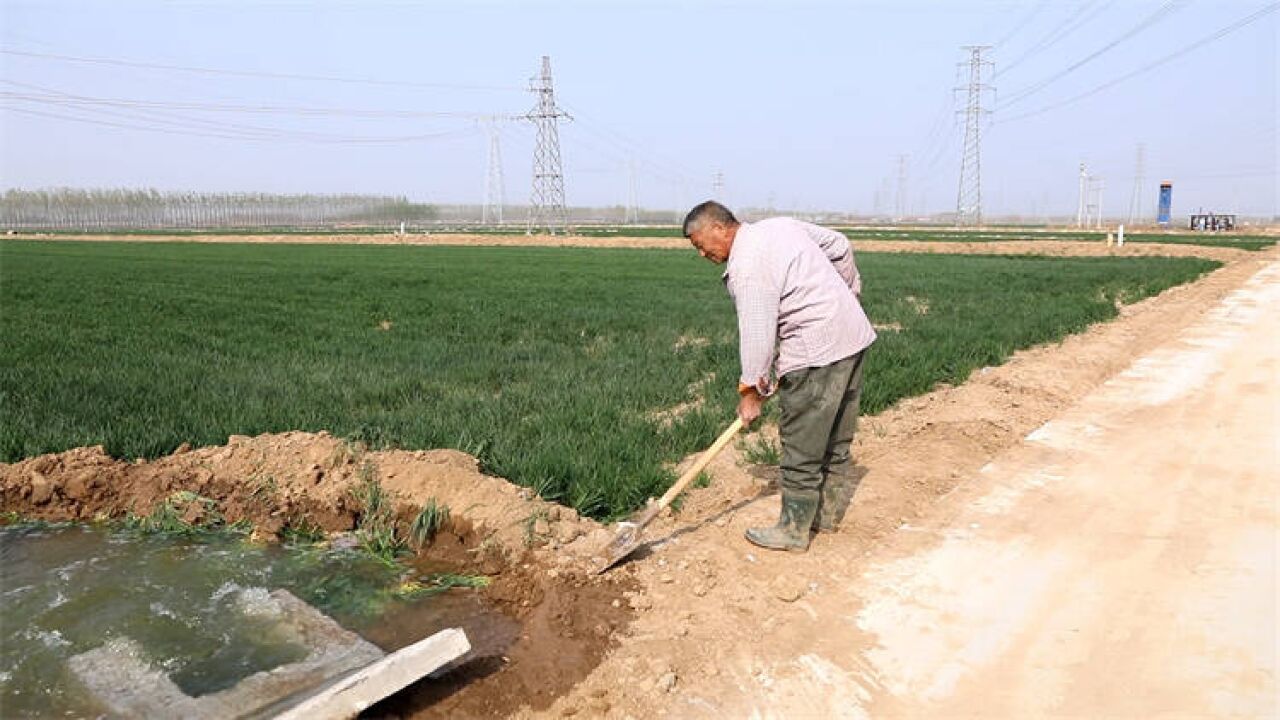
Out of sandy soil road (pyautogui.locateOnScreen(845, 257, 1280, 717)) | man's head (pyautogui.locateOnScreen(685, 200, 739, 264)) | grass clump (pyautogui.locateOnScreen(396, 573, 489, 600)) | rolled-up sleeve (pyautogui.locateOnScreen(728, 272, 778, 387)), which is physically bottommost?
grass clump (pyautogui.locateOnScreen(396, 573, 489, 600))

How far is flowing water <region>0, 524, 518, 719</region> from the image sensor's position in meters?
3.01

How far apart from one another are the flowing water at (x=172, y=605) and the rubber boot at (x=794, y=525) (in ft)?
4.33

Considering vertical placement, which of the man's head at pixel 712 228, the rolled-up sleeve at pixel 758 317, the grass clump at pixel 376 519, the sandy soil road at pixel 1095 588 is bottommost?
the sandy soil road at pixel 1095 588

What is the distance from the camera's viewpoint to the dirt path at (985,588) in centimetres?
283

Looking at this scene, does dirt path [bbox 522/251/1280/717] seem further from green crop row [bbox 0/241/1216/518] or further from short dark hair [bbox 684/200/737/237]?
short dark hair [bbox 684/200/737/237]

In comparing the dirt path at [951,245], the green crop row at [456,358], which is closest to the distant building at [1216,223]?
the dirt path at [951,245]

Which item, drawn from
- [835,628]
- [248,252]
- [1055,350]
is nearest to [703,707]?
[835,628]

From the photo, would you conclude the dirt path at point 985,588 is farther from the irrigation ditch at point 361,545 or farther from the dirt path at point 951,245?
the dirt path at point 951,245

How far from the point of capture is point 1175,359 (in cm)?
905

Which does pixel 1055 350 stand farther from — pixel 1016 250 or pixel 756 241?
pixel 1016 250

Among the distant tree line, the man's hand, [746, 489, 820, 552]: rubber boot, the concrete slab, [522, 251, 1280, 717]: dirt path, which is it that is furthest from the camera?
the distant tree line

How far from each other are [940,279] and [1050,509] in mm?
15516

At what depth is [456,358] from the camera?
27.6 ft

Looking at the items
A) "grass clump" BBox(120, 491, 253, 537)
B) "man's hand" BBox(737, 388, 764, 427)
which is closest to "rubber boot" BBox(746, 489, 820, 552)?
"man's hand" BBox(737, 388, 764, 427)
